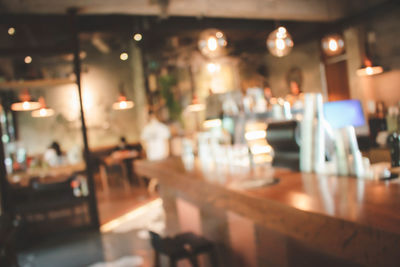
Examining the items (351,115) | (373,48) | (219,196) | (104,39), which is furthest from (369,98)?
(104,39)

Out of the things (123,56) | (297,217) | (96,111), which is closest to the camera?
(297,217)

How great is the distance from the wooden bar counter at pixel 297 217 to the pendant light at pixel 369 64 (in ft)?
14.8

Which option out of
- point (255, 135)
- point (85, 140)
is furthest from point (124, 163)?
point (255, 135)

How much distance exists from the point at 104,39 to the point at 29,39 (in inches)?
202

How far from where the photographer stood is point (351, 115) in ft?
12.8

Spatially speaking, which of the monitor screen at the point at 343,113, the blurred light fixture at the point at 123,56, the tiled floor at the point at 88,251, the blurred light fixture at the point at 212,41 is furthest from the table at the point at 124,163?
the monitor screen at the point at 343,113

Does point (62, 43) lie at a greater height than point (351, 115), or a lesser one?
greater

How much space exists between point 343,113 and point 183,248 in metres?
2.49

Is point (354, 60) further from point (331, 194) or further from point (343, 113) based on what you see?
point (331, 194)

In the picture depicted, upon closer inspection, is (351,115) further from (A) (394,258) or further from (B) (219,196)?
(A) (394,258)

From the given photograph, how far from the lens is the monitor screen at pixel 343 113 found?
12.5ft

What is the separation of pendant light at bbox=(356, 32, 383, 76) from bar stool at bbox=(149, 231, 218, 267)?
4932 mm

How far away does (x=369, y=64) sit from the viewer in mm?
5957

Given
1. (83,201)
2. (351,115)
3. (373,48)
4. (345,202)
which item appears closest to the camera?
(345,202)
